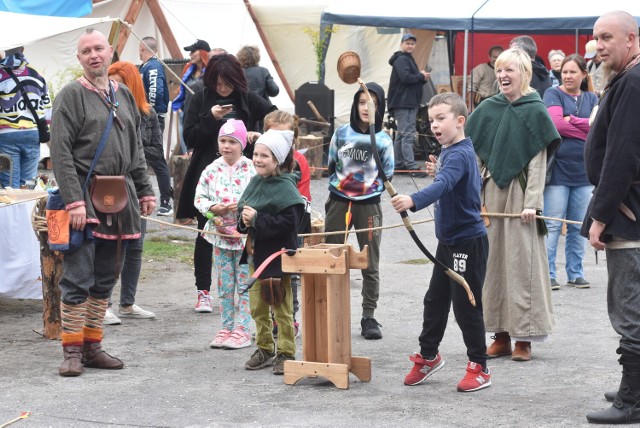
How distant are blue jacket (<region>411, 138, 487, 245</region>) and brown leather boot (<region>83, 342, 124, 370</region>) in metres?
2.17

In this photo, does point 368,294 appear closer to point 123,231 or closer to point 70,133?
point 123,231

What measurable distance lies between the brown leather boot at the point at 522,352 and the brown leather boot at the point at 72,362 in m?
2.73

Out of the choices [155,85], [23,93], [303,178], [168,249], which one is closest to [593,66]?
[155,85]

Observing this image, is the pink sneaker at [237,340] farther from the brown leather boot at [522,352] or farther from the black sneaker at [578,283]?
the black sneaker at [578,283]

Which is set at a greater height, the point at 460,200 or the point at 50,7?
the point at 50,7

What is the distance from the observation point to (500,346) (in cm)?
716

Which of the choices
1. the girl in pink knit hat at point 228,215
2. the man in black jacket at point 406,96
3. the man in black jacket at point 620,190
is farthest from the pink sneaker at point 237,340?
the man in black jacket at point 406,96

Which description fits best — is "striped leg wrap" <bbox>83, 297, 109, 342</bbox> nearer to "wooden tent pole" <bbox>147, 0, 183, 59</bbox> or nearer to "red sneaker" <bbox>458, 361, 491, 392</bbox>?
"red sneaker" <bbox>458, 361, 491, 392</bbox>

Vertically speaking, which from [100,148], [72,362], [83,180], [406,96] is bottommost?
[72,362]

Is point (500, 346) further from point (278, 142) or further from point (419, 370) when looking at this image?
point (278, 142)

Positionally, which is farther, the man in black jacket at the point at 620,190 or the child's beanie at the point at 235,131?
the child's beanie at the point at 235,131

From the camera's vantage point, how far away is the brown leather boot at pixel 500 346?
715 centimetres

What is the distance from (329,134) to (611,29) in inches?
514

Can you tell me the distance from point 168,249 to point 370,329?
4.22 m
